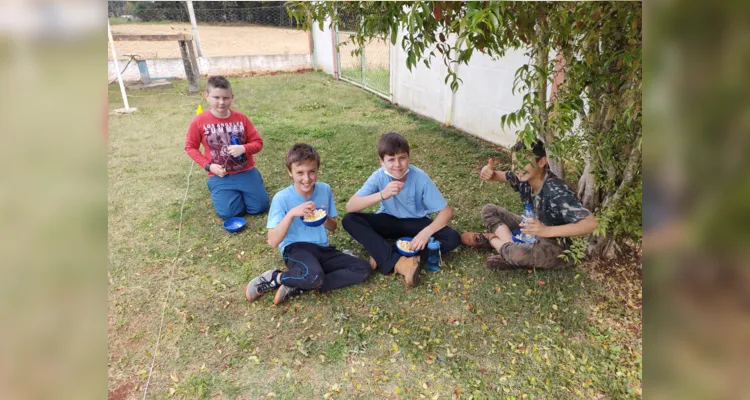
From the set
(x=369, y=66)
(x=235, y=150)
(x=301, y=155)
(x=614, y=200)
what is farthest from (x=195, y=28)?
(x=614, y=200)

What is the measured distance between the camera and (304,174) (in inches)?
103

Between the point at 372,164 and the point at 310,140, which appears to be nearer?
the point at 372,164

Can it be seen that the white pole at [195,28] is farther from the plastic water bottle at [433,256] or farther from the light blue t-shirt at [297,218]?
the plastic water bottle at [433,256]

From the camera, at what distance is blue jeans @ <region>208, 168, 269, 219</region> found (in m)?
3.65

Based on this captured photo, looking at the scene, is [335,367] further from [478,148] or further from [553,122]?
[478,148]

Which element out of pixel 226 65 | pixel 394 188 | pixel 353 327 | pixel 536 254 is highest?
pixel 226 65

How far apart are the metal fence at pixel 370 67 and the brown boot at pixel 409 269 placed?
18.2 feet

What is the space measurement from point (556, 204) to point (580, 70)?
85 cm

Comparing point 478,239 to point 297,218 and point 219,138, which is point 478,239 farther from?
point 219,138
